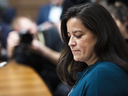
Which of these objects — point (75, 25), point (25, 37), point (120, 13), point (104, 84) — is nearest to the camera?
point (104, 84)

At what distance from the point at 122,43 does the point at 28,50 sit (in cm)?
134

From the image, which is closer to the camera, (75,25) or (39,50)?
(75,25)

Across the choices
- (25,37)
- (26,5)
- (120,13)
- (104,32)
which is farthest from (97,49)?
(26,5)

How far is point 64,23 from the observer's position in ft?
2.98

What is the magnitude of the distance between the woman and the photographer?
1.12 metres

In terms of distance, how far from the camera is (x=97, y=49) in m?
0.79

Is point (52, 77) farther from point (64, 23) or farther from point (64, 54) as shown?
point (64, 23)

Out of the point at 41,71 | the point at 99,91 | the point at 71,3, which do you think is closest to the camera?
the point at 99,91

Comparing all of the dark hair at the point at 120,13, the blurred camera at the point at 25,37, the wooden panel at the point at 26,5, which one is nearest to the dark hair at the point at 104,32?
the dark hair at the point at 120,13

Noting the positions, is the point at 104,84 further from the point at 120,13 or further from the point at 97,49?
the point at 120,13

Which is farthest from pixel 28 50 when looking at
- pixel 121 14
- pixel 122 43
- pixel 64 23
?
pixel 122 43

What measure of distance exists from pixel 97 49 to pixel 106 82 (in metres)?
0.14

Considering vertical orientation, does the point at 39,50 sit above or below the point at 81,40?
below

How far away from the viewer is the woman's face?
31.3 inches
